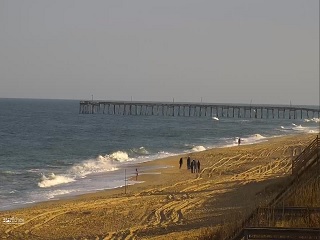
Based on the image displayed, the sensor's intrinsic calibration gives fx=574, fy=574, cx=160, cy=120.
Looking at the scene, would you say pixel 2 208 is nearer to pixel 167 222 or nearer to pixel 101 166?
pixel 167 222

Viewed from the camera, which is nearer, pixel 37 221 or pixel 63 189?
pixel 37 221

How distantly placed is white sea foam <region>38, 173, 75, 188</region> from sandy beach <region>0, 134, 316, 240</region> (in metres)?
3.85

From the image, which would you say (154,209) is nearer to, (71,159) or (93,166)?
(93,166)

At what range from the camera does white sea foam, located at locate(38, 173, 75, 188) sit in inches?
1105

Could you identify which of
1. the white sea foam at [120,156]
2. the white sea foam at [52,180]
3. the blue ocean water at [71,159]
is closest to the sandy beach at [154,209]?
the blue ocean water at [71,159]

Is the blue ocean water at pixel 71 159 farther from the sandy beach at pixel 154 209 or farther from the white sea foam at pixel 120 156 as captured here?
the sandy beach at pixel 154 209

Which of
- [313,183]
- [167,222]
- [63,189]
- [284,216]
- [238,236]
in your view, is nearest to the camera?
[238,236]

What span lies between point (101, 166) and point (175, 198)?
48.2ft

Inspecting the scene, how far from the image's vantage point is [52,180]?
1144 inches

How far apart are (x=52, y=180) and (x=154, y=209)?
995 cm

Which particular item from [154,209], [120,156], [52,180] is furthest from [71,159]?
[154,209]

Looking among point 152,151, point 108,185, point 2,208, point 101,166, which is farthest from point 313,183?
point 152,151

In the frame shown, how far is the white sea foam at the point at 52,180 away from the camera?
28.1m

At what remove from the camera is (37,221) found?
1902 centimetres
